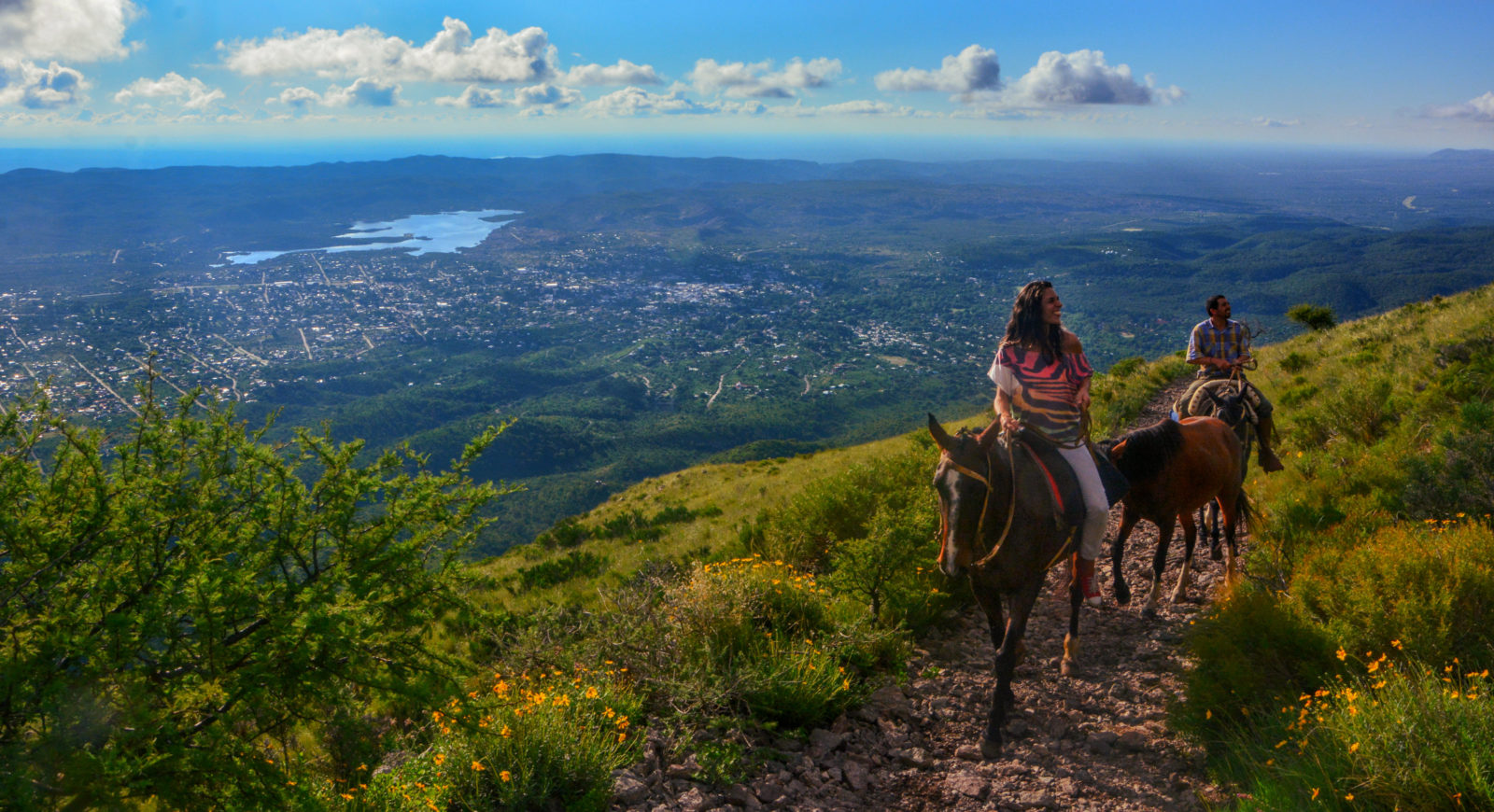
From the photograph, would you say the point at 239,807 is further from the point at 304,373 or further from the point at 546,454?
the point at 304,373

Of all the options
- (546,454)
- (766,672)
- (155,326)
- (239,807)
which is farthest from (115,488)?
(155,326)

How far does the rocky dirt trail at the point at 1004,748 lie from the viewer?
4422 mm

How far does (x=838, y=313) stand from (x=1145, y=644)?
183 m

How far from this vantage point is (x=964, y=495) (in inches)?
198

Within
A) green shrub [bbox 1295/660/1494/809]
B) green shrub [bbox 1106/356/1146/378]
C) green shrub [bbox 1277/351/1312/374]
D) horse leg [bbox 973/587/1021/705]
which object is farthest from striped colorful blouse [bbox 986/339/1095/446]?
green shrub [bbox 1106/356/1146/378]

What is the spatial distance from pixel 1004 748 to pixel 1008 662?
2.11 ft

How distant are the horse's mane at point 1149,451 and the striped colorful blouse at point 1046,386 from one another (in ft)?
5.70

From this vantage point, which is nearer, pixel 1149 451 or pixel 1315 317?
pixel 1149 451

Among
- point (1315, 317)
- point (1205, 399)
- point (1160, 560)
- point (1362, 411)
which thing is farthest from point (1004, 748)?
point (1315, 317)

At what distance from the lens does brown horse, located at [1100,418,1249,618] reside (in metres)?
6.78

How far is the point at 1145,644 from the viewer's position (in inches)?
255

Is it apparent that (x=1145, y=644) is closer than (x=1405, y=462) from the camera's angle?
Yes

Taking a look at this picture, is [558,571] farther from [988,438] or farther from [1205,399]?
[1205,399]

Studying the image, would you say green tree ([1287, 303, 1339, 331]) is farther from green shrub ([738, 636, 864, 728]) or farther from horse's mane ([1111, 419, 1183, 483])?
green shrub ([738, 636, 864, 728])
